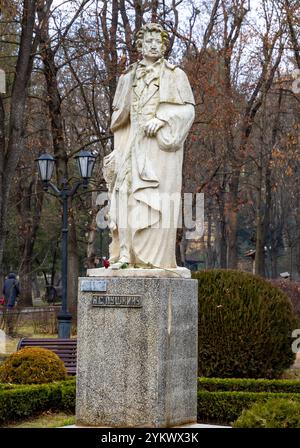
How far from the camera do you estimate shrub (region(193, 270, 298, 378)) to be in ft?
51.7

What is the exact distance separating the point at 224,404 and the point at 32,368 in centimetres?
298

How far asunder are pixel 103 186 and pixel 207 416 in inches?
615

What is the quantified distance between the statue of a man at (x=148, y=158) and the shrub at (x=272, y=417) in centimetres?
228

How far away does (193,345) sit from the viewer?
32.2ft

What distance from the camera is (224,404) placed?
42.4 feet

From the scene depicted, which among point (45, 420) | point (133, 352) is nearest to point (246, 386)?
point (45, 420)

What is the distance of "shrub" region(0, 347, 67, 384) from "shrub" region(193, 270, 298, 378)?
9.78ft

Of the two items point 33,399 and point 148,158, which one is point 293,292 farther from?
point 148,158

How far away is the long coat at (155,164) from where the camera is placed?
9.64 meters

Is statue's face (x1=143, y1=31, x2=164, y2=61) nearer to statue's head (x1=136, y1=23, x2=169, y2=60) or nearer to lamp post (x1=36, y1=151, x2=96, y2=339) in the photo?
statue's head (x1=136, y1=23, x2=169, y2=60)

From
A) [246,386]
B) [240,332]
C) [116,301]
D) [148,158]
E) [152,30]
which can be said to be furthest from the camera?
[240,332]

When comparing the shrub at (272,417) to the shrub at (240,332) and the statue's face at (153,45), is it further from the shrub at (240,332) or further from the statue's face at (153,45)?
the shrub at (240,332)

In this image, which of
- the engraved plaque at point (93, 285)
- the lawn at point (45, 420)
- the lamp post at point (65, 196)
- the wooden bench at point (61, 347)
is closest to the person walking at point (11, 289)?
the lamp post at point (65, 196)
